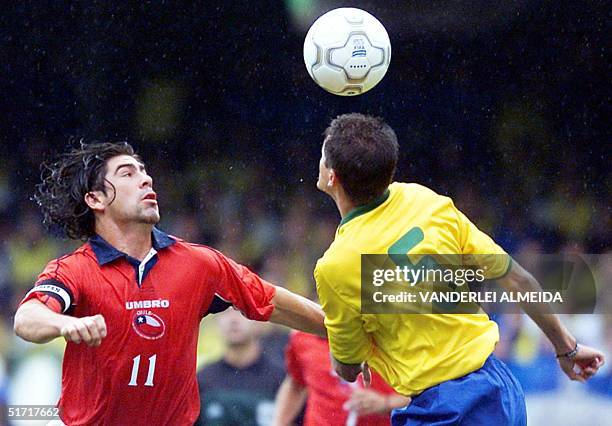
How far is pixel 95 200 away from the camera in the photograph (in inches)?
177

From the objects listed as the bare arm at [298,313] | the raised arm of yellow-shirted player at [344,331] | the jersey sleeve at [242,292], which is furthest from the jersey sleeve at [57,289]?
the raised arm of yellow-shirted player at [344,331]

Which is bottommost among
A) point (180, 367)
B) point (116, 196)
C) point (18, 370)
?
point (18, 370)

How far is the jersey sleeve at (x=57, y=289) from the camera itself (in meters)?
4.02

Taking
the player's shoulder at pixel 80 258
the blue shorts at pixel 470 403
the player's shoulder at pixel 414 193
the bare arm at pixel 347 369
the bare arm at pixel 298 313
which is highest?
the player's shoulder at pixel 414 193

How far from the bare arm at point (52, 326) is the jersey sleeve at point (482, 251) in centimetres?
122

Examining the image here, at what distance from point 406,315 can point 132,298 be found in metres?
1.09

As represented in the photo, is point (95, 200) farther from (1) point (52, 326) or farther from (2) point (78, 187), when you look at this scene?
(1) point (52, 326)

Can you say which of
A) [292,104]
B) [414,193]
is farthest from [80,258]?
[292,104]

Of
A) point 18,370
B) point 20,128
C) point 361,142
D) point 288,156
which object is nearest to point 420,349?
point 361,142

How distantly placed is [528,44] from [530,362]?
397cm

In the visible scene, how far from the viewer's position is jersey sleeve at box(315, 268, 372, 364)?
12.4 ft

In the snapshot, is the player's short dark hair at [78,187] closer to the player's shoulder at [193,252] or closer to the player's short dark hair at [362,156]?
the player's shoulder at [193,252]

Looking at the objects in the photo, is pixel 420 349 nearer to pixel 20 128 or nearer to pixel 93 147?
pixel 93 147

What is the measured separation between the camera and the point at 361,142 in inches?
153
